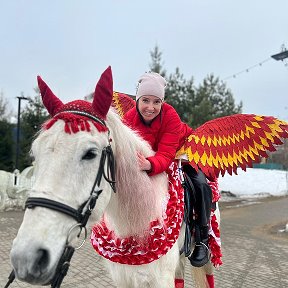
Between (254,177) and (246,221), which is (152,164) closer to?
(246,221)

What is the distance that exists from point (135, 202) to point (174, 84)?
670 inches

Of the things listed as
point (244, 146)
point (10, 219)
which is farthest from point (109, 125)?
point (10, 219)

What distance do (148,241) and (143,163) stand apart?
534 millimetres

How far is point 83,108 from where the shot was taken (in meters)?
1.94

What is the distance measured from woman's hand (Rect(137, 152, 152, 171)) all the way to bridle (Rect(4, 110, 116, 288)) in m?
0.33

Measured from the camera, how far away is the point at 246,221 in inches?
502

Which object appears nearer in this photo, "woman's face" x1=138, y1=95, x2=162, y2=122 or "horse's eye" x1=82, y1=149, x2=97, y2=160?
"horse's eye" x1=82, y1=149, x2=97, y2=160

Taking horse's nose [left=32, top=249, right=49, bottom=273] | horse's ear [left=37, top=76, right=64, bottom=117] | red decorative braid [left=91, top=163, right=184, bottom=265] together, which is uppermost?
horse's ear [left=37, top=76, right=64, bottom=117]

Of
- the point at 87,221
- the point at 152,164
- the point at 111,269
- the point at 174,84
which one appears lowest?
the point at 111,269

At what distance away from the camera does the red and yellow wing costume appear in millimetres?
2879

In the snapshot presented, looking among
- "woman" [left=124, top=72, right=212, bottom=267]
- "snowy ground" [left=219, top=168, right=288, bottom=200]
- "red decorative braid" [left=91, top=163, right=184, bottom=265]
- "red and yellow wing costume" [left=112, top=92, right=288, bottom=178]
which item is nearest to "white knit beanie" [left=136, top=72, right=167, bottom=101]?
"woman" [left=124, top=72, right=212, bottom=267]

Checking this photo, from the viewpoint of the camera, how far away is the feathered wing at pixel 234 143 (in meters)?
2.88

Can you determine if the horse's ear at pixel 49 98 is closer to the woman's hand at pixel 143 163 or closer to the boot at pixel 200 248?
the woman's hand at pixel 143 163

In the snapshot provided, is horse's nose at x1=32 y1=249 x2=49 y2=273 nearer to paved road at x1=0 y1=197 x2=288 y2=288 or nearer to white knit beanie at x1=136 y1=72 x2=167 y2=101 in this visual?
white knit beanie at x1=136 y1=72 x2=167 y2=101
